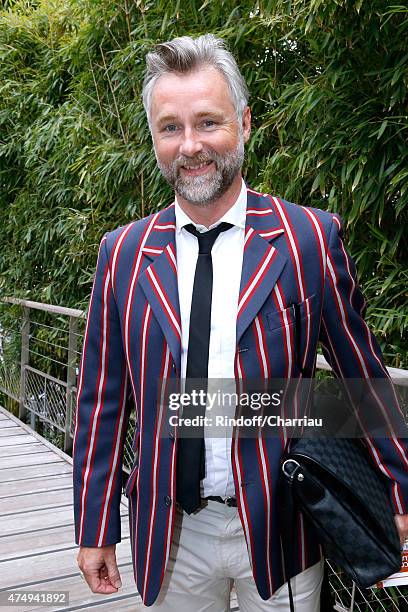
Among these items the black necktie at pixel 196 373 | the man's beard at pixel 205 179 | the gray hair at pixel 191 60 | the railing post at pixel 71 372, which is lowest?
the railing post at pixel 71 372

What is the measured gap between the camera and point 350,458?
1083 millimetres

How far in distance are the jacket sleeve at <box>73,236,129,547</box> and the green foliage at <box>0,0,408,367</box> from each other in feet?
3.73

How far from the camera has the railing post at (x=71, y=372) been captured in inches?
151

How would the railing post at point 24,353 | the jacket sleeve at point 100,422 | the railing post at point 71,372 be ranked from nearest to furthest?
1. the jacket sleeve at point 100,422
2. the railing post at point 71,372
3. the railing post at point 24,353

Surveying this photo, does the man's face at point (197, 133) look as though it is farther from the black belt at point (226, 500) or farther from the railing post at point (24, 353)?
the railing post at point (24, 353)

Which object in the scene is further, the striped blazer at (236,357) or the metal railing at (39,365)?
the metal railing at (39,365)

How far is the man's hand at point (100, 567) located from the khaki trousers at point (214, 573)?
3.7 inches

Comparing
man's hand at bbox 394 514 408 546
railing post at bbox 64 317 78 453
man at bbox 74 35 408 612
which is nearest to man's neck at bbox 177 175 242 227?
man at bbox 74 35 408 612

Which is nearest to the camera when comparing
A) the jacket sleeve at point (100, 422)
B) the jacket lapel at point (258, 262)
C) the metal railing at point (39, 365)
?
the jacket lapel at point (258, 262)

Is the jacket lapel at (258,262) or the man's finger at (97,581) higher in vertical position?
the jacket lapel at (258,262)

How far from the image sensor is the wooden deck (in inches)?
95.3

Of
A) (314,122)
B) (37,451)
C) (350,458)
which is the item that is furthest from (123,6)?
(350,458)

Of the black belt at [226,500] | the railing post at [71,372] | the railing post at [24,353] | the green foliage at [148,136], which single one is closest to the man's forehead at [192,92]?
the black belt at [226,500]

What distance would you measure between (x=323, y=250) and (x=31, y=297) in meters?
4.01
